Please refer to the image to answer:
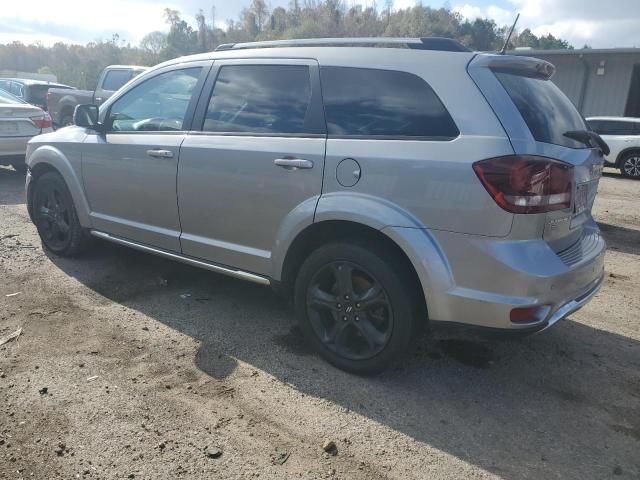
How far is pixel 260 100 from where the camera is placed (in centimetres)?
359

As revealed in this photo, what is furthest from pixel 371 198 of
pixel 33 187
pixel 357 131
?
pixel 33 187

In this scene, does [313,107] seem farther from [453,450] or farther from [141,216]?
[453,450]

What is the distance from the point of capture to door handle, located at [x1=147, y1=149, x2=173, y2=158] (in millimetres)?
3924

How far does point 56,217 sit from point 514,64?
4.33 meters

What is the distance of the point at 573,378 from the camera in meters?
3.32

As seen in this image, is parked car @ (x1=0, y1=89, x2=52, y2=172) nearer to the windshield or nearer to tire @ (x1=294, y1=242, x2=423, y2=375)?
the windshield

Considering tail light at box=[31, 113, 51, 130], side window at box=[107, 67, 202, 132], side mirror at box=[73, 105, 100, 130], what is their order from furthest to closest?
tail light at box=[31, 113, 51, 130] < side mirror at box=[73, 105, 100, 130] < side window at box=[107, 67, 202, 132]

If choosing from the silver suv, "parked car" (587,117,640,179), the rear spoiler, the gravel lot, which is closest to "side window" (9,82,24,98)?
the gravel lot

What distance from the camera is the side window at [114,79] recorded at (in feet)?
46.4

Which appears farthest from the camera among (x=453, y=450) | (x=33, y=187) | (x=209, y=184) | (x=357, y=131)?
(x=33, y=187)

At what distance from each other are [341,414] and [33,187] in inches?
163

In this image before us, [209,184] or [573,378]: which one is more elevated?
[209,184]

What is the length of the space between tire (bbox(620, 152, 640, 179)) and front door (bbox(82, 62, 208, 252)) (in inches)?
557

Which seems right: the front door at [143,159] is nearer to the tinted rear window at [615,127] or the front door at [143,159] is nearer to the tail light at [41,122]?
the tail light at [41,122]
